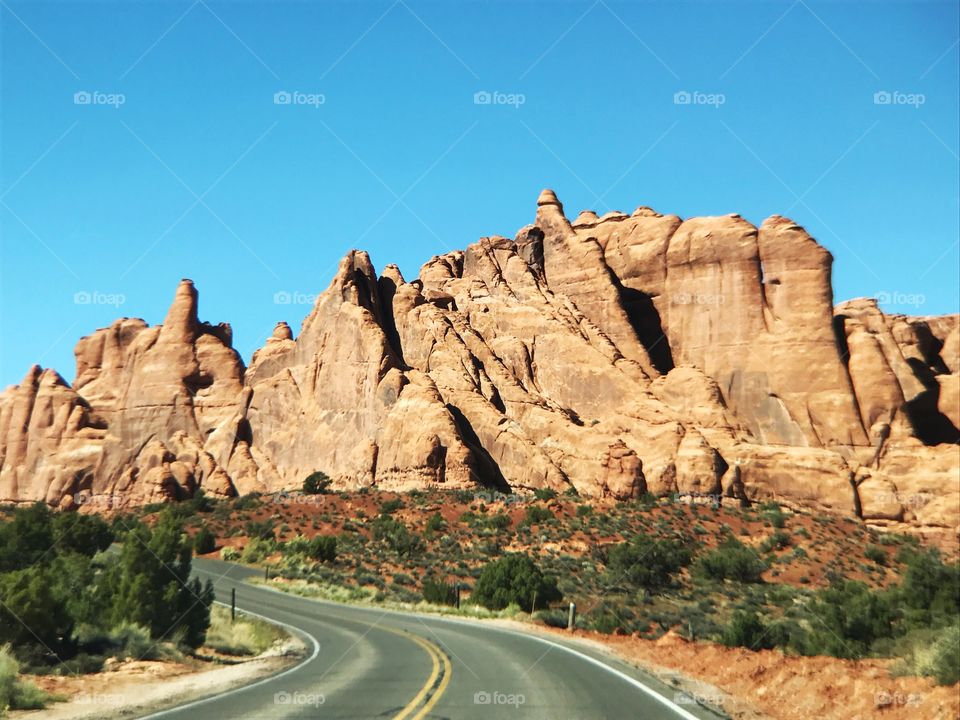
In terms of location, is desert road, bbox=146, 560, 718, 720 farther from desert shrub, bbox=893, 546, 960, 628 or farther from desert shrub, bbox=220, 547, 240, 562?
desert shrub, bbox=220, 547, 240, 562

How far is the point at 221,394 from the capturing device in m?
88.8

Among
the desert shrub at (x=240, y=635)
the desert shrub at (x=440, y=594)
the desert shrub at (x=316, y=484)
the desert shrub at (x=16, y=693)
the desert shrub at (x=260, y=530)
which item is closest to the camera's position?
the desert shrub at (x=16, y=693)

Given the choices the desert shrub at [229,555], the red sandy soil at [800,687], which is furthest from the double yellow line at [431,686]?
the desert shrub at [229,555]

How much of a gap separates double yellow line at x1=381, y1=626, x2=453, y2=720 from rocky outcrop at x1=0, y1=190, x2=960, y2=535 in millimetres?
44731

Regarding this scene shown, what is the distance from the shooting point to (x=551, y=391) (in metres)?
78.9

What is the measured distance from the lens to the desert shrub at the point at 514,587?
111ft

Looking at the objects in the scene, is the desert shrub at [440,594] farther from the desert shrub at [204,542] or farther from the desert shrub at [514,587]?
the desert shrub at [204,542]

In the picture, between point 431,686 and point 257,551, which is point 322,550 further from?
point 431,686

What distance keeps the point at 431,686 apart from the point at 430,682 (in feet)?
1.64

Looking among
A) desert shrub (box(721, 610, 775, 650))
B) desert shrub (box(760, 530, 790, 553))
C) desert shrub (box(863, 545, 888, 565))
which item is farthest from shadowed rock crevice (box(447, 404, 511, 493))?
desert shrub (box(721, 610, 775, 650))

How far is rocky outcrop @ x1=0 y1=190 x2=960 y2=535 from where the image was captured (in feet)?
222

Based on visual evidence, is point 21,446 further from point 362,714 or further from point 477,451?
point 362,714

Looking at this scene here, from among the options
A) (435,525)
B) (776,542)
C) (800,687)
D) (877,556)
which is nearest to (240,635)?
(800,687)

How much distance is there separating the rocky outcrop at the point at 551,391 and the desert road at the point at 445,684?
42478 millimetres
